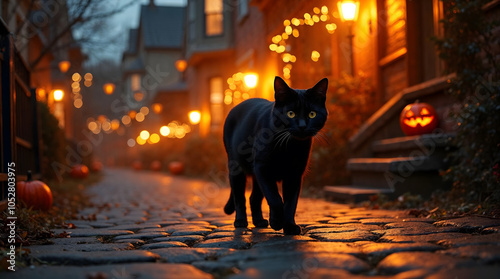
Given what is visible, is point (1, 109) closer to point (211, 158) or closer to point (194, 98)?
point (211, 158)

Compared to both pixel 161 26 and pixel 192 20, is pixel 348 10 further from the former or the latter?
pixel 161 26

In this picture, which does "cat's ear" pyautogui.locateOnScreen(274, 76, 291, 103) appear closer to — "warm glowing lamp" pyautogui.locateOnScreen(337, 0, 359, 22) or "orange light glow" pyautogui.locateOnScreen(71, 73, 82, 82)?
"warm glowing lamp" pyautogui.locateOnScreen(337, 0, 359, 22)

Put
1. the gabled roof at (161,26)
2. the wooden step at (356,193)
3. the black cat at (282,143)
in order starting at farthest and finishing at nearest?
the gabled roof at (161,26) → the wooden step at (356,193) → the black cat at (282,143)

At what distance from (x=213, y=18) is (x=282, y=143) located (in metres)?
17.0

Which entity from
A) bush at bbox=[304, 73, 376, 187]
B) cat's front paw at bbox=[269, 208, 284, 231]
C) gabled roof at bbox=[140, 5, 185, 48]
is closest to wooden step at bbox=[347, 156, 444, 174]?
bush at bbox=[304, 73, 376, 187]

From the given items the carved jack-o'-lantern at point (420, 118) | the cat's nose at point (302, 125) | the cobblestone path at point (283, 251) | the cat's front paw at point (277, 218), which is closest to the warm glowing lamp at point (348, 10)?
the carved jack-o'-lantern at point (420, 118)

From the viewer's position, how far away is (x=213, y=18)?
780 inches

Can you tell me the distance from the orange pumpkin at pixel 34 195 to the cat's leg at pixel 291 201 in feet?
9.43

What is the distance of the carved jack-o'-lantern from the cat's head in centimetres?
357

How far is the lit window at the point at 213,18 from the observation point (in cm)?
1972

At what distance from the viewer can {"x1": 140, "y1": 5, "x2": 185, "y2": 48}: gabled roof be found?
35.5 m

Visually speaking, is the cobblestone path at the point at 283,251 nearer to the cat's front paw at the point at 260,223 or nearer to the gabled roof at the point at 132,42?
the cat's front paw at the point at 260,223

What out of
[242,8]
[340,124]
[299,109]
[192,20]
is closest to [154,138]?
[192,20]

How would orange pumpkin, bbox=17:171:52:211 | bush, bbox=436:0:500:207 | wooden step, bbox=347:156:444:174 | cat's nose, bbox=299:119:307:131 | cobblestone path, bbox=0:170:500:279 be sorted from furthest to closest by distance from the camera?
wooden step, bbox=347:156:444:174 → orange pumpkin, bbox=17:171:52:211 → bush, bbox=436:0:500:207 → cat's nose, bbox=299:119:307:131 → cobblestone path, bbox=0:170:500:279
